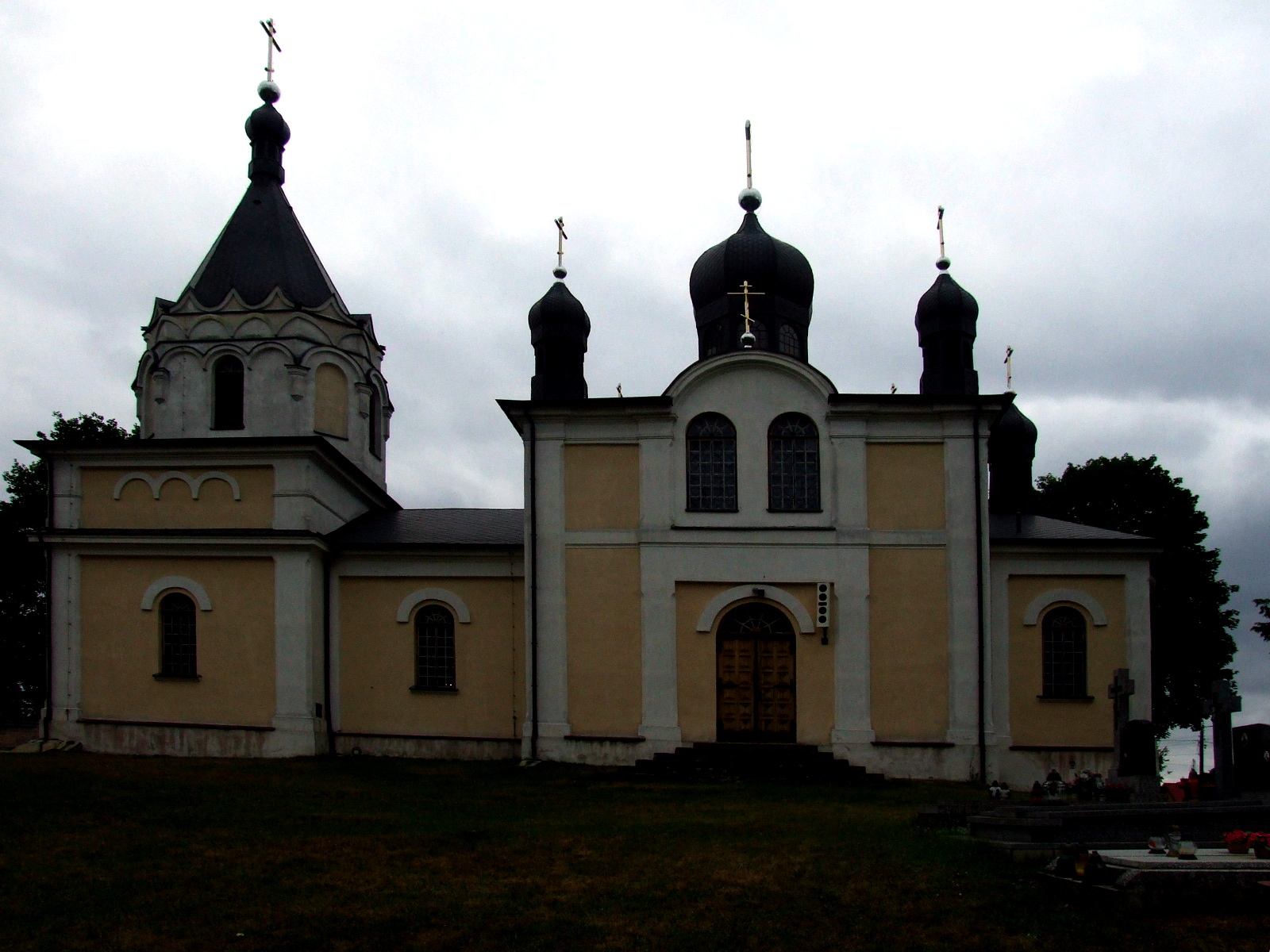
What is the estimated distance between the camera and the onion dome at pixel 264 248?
2503cm

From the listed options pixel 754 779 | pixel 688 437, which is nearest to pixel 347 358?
pixel 688 437

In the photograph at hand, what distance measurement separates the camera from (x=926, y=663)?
21.4 m

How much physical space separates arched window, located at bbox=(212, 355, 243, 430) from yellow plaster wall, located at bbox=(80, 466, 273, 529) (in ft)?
6.82

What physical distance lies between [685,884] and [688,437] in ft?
39.6

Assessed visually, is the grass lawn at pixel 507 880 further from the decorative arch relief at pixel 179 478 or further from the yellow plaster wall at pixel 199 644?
the decorative arch relief at pixel 179 478

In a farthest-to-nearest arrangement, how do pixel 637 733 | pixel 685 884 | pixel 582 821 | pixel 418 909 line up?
1. pixel 637 733
2. pixel 582 821
3. pixel 685 884
4. pixel 418 909

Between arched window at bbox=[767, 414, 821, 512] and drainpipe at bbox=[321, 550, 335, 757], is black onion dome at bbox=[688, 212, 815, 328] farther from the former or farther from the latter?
drainpipe at bbox=[321, 550, 335, 757]

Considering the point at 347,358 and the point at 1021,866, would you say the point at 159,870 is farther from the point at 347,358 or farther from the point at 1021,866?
the point at 347,358

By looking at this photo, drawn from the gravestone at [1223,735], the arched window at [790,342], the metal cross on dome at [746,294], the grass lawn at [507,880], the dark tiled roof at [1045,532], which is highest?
the metal cross on dome at [746,294]

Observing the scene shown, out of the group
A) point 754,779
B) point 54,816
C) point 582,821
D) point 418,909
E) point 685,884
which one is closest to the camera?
point 418,909

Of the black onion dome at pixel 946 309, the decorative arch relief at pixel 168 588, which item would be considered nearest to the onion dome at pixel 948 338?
the black onion dome at pixel 946 309

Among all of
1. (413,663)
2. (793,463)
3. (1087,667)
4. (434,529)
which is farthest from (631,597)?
(1087,667)

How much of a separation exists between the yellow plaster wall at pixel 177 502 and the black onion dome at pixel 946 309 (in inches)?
508

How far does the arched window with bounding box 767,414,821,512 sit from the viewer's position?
21875 millimetres
